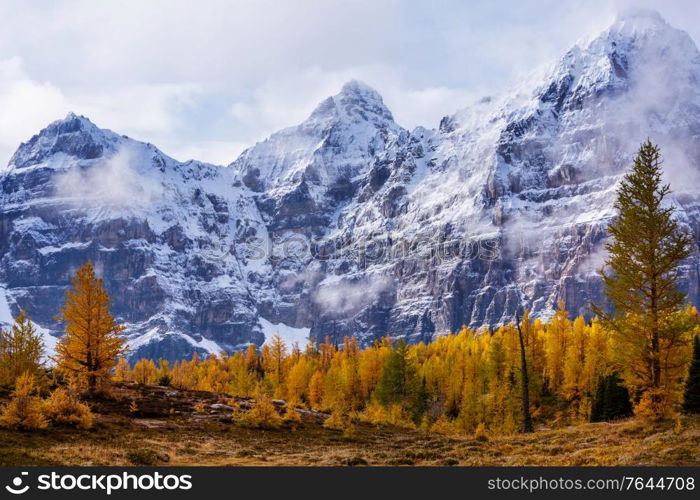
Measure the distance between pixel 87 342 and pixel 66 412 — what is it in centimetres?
1034

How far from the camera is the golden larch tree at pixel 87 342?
37.6m

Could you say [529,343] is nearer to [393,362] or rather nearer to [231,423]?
[393,362]

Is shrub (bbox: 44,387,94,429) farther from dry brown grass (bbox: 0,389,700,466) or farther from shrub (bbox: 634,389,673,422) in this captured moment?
shrub (bbox: 634,389,673,422)

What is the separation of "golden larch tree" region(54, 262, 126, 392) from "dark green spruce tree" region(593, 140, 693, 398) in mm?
27328

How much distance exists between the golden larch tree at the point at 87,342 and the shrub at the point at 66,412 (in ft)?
29.4

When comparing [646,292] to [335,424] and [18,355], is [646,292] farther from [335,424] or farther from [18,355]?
[18,355]

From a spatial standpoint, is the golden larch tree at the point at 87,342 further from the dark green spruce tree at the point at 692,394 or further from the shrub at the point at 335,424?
the dark green spruce tree at the point at 692,394

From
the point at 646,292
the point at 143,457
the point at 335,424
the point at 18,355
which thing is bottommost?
the point at 335,424

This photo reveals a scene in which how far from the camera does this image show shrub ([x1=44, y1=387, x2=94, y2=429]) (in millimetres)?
27875

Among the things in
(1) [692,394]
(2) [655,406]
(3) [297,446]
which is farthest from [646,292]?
(3) [297,446]

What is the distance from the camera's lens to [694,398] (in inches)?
1175

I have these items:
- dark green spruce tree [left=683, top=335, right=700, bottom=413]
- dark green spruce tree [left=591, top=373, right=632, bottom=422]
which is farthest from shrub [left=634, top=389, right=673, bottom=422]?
dark green spruce tree [left=591, top=373, right=632, bottom=422]

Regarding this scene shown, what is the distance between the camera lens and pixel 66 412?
2836 centimetres
